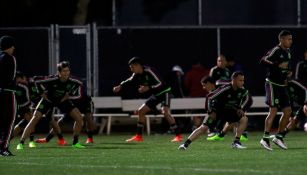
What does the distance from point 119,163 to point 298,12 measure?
1870 cm

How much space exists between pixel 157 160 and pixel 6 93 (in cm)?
343

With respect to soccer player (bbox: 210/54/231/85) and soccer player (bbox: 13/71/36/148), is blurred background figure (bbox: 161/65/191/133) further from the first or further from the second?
soccer player (bbox: 13/71/36/148)

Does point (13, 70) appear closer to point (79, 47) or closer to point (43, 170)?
point (43, 170)

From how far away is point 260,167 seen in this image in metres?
16.6

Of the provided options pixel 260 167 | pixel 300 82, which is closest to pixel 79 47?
pixel 300 82

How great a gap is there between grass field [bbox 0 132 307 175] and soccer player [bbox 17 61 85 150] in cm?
61

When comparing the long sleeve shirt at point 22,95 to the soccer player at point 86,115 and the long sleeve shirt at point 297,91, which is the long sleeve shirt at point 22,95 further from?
the long sleeve shirt at point 297,91

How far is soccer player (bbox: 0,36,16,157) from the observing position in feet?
66.9

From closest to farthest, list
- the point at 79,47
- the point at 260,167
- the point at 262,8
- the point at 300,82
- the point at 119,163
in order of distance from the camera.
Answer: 1. the point at 260,167
2. the point at 119,163
3. the point at 300,82
4. the point at 79,47
5. the point at 262,8

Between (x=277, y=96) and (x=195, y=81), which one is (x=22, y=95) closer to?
(x=277, y=96)

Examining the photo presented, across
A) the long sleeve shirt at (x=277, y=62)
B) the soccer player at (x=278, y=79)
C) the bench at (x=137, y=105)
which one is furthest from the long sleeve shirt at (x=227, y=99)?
the bench at (x=137, y=105)

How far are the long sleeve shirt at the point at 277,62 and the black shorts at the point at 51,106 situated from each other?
467 centimetres

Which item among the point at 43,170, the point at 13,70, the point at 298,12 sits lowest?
the point at 43,170

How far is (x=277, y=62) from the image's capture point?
22.3 metres
